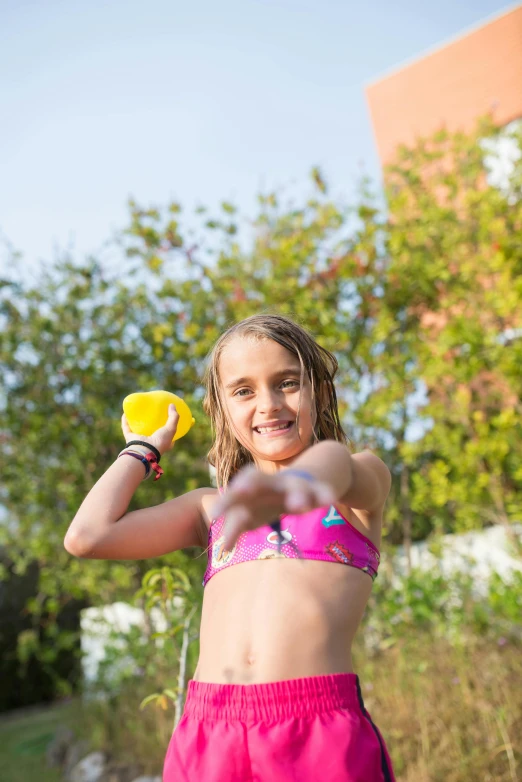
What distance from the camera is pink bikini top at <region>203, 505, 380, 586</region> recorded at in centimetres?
154

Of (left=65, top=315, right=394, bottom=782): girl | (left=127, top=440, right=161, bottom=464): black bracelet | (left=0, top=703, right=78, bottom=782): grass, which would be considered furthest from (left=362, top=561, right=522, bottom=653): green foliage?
(left=127, top=440, right=161, bottom=464): black bracelet

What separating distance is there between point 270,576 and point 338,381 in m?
3.74

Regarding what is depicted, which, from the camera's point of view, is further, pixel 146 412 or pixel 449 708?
pixel 449 708

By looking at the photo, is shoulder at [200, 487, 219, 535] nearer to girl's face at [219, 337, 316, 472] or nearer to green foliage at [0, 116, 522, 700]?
girl's face at [219, 337, 316, 472]

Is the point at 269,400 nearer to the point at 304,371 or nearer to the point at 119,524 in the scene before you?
the point at 304,371

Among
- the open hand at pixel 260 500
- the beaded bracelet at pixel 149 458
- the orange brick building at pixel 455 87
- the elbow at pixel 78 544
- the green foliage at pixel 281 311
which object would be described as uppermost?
the orange brick building at pixel 455 87

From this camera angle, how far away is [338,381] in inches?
205

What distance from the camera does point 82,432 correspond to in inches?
220

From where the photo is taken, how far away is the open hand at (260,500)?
0.86m

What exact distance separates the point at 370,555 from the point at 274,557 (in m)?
0.22

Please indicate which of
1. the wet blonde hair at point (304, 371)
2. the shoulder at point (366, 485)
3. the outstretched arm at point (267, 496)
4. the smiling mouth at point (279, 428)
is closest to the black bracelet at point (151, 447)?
the wet blonde hair at point (304, 371)

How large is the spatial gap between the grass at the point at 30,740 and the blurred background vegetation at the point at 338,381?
429 mm

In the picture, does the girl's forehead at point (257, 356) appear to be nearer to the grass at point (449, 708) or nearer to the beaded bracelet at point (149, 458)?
the beaded bracelet at point (149, 458)

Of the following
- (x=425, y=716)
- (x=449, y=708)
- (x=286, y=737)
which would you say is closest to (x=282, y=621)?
(x=286, y=737)
